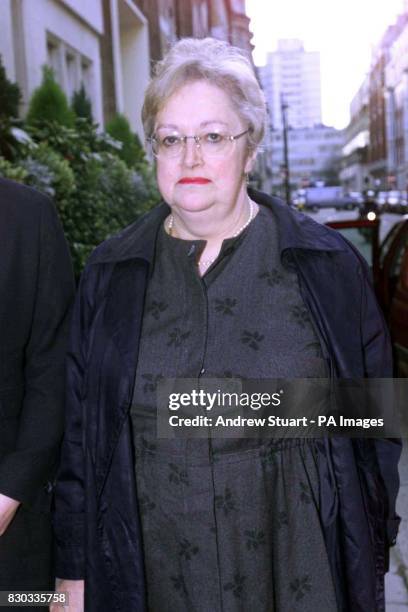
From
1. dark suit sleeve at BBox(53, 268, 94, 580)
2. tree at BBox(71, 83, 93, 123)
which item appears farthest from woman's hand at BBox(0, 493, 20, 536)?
tree at BBox(71, 83, 93, 123)

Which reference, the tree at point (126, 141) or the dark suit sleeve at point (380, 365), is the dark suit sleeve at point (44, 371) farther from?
the tree at point (126, 141)

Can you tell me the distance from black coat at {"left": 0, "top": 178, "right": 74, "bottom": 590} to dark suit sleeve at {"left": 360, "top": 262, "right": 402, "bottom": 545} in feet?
2.51

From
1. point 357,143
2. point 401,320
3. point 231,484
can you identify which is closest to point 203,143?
point 231,484

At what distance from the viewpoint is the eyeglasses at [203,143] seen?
198 centimetres

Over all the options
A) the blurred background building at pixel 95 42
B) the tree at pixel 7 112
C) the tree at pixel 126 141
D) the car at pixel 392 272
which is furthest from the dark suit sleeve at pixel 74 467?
the tree at pixel 126 141

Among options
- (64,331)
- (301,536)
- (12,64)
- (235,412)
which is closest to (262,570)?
(301,536)

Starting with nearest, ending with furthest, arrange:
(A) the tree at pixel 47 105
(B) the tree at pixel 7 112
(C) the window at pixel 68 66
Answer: (B) the tree at pixel 7 112, (A) the tree at pixel 47 105, (C) the window at pixel 68 66

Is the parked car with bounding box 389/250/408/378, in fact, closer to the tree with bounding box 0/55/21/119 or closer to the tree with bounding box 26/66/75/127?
the tree with bounding box 0/55/21/119

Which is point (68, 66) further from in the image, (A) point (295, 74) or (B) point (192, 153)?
(A) point (295, 74)

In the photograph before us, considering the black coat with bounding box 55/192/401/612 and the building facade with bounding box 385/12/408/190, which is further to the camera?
the building facade with bounding box 385/12/408/190

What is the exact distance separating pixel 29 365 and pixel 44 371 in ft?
0.13

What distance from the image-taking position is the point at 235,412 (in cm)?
193

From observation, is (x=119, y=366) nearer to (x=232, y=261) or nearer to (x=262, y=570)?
(x=232, y=261)

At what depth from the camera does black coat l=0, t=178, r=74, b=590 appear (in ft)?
6.09
